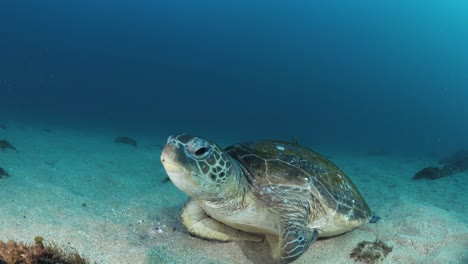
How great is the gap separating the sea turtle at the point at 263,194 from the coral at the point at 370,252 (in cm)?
26

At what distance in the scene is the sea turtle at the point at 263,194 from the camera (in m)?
2.95

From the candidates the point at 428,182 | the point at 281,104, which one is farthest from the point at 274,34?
the point at 428,182

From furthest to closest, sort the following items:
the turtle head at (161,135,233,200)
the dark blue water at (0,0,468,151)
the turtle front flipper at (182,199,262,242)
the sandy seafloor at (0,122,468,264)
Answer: the dark blue water at (0,0,468,151) < the turtle front flipper at (182,199,262,242) < the sandy seafloor at (0,122,468,264) < the turtle head at (161,135,233,200)

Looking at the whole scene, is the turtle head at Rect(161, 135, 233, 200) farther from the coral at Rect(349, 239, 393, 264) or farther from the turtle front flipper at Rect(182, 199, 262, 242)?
the coral at Rect(349, 239, 393, 264)

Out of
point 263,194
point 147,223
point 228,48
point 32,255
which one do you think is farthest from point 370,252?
point 228,48

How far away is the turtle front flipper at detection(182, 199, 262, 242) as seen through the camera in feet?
12.3

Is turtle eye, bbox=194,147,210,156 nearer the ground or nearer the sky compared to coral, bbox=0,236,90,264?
nearer the sky

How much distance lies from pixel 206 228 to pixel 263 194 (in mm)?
820

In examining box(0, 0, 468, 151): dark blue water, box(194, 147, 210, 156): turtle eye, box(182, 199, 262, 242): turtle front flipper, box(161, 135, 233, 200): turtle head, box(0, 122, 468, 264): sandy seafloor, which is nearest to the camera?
box(161, 135, 233, 200): turtle head

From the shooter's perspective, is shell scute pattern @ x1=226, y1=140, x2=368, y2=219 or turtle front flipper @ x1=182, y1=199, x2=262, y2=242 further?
turtle front flipper @ x1=182, y1=199, x2=262, y2=242

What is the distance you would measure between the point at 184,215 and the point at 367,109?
9506cm

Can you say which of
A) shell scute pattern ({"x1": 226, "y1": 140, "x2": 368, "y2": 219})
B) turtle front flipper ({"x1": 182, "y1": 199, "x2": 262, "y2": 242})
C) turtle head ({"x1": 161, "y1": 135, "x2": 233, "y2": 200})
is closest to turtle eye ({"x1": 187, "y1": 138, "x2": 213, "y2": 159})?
turtle head ({"x1": 161, "y1": 135, "x2": 233, "y2": 200})

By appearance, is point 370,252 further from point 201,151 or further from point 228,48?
point 228,48

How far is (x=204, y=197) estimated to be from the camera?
124 inches
